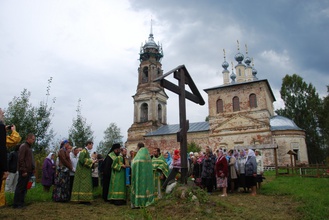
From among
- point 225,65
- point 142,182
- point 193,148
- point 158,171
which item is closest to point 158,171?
point 158,171

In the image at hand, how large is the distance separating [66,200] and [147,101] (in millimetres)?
30015

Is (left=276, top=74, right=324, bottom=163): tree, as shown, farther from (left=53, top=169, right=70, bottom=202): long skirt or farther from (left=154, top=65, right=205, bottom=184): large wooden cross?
(left=53, top=169, right=70, bottom=202): long skirt

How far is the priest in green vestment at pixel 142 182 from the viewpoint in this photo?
6.36 m

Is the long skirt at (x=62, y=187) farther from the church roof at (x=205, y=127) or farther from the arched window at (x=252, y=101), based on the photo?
the arched window at (x=252, y=101)

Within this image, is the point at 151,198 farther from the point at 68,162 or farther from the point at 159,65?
the point at 159,65

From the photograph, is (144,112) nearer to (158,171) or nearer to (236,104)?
(236,104)

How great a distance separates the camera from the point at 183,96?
278 inches

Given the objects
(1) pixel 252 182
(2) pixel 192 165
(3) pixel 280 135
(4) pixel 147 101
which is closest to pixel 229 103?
(3) pixel 280 135

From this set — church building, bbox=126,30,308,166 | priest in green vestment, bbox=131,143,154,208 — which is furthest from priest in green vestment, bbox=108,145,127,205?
church building, bbox=126,30,308,166

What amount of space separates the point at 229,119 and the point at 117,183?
926 inches

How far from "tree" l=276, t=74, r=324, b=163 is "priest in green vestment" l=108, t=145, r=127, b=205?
103 feet

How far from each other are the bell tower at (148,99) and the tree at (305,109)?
1651 cm

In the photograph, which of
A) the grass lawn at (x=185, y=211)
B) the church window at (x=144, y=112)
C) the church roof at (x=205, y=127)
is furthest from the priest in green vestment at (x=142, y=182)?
the church window at (x=144, y=112)

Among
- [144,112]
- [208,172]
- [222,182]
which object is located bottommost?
[222,182]
